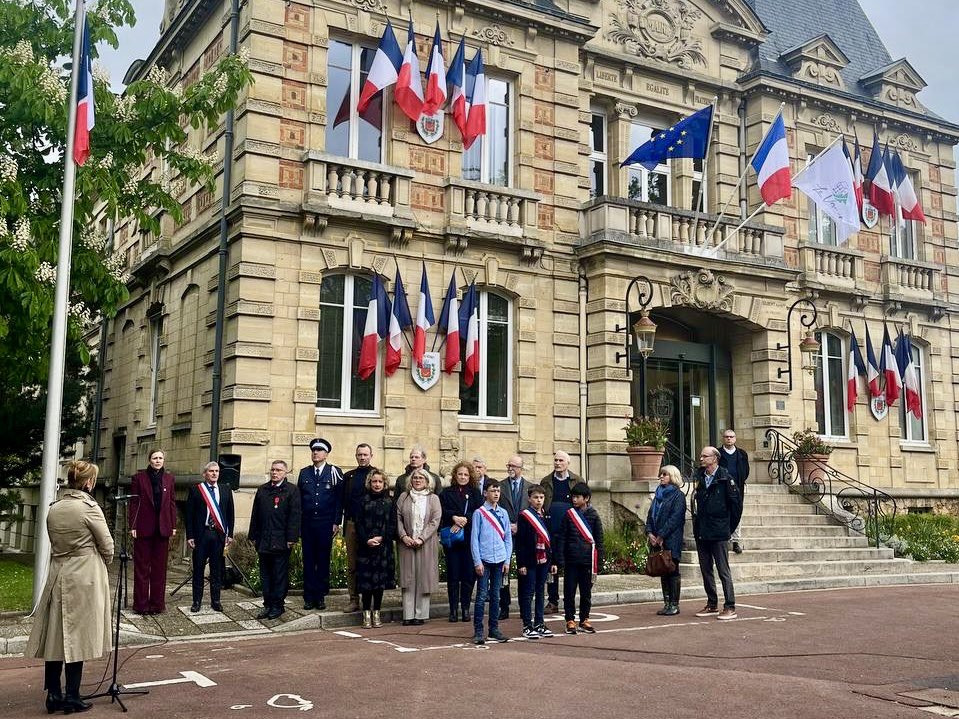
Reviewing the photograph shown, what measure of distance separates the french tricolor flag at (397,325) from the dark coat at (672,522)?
5934mm

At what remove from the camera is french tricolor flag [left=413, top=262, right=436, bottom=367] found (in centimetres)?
1634

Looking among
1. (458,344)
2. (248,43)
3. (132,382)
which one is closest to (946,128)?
(458,344)

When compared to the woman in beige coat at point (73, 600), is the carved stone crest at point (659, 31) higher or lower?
higher

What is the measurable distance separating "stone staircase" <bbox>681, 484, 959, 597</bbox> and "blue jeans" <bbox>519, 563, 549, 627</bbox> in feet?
15.5

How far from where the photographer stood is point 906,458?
22.5 meters

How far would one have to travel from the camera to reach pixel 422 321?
1634 centimetres

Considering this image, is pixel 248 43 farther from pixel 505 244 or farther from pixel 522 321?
pixel 522 321

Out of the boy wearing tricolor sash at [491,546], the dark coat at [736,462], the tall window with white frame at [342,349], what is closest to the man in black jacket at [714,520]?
the boy wearing tricolor sash at [491,546]

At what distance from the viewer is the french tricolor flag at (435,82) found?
16828 mm

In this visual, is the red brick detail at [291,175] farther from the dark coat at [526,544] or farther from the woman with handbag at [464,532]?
the dark coat at [526,544]

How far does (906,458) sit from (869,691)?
643 inches

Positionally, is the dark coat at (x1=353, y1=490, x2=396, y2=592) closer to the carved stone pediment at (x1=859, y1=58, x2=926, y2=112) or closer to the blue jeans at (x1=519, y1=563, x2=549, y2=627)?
the blue jeans at (x1=519, y1=563, x2=549, y2=627)

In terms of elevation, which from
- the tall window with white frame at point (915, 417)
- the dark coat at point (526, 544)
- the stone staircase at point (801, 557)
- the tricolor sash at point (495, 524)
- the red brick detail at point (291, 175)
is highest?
the red brick detail at point (291, 175)

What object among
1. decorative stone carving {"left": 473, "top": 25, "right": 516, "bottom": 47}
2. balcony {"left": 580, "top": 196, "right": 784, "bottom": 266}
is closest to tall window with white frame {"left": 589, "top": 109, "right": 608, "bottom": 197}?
balcony {"left": 580, "top": 196, "right": 784, "bottom": 266}
